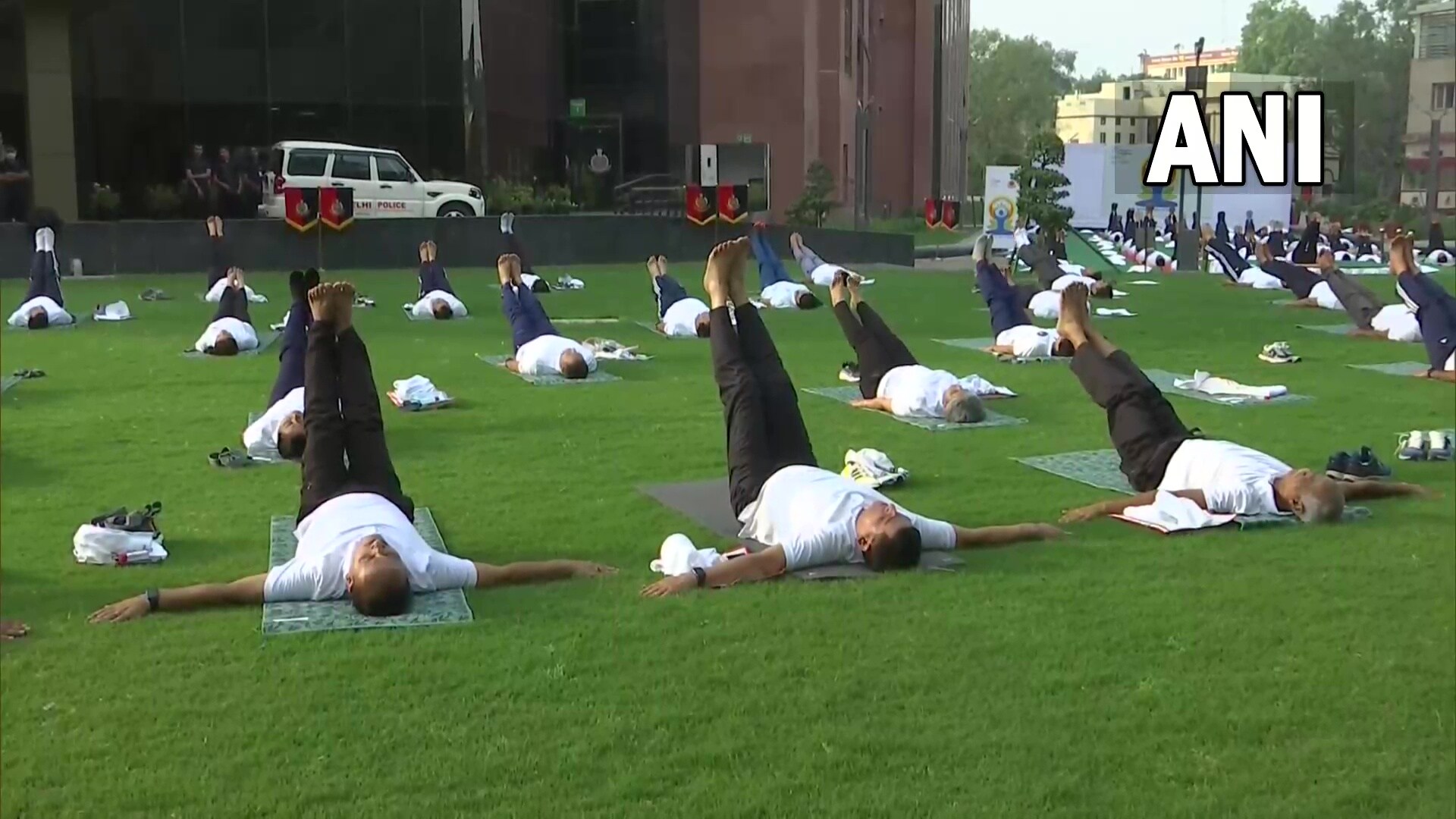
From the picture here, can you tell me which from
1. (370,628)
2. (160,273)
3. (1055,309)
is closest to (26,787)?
(370,628)

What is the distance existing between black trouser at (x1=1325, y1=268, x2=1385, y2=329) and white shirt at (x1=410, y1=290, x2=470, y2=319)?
7.47m

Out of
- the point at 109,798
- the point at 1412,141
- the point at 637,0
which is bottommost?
the point at 109,798

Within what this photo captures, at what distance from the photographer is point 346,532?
170 inches

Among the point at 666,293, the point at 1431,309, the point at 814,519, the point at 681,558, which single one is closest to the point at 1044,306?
the point at 666,293

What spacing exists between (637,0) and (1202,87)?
61.8 ft

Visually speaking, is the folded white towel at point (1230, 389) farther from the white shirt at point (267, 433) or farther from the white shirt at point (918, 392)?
the white shirt at point (267, 433)

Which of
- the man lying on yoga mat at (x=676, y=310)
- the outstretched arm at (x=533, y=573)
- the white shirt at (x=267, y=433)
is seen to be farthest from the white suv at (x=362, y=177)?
the outstretched arm at (x=533, y=573)

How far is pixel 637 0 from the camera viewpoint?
960 inches

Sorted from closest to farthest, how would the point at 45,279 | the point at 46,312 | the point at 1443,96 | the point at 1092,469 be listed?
the point at 1092,469, the point at 1443,96, the point at 46,312, the point at 45,279

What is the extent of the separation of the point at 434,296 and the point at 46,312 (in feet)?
10.1

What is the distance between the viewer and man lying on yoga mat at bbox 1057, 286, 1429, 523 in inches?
207

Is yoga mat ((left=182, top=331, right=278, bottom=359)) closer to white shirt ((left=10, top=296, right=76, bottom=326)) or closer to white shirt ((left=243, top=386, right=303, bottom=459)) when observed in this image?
white shirt ((left=10, top=296, right=76, bottom=326))

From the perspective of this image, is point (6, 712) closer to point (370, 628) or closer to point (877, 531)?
point (370, 628)

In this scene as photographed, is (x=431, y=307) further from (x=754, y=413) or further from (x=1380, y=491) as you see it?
(x=1380, y=491)
